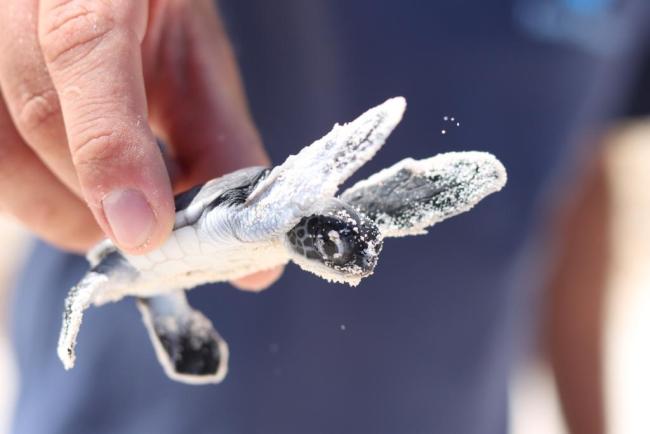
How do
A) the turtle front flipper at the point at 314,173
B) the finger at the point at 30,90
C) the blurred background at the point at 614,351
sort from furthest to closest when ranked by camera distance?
the blurred background at the point at 614,351 < the finger at the point at 30,90 < the turtle front flipper at the point at 314,173

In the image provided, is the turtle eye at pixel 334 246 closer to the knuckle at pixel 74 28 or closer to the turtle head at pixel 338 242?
the turtle head at pixel 338 242

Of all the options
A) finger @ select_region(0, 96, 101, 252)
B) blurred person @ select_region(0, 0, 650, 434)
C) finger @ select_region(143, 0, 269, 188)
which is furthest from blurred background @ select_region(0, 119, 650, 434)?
finger @ select_region(143, 0, 269, 188)

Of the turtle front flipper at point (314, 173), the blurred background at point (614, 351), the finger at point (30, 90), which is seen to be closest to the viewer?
the turtle front flipper at point (314, 173)

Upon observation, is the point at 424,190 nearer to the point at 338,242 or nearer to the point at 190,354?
the point at 338,242

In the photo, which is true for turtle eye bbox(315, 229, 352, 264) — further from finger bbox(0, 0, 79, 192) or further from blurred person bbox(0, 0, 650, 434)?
finger bbox(0, 0, 79, 192)

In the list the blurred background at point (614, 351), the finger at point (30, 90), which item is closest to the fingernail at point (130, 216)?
the finger at point (30, 90)

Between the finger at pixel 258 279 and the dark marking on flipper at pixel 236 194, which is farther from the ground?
the dark marking on flipper at pixel 236 194

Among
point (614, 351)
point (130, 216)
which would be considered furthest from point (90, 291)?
point (614, 351)
